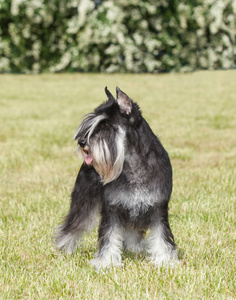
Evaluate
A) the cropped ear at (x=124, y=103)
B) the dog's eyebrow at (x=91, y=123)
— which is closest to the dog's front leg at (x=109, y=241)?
the dog's eyebrow at (x=91, y=123)

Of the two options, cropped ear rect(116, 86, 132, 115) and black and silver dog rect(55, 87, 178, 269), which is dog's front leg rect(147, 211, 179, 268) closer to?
black and silver dog rect(55, 87, 178, 269)

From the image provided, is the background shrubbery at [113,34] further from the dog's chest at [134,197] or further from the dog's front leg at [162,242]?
the dog's front leg at [162,242]

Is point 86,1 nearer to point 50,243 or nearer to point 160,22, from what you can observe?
point 160,22

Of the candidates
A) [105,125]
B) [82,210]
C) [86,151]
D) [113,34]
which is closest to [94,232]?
[82,210]

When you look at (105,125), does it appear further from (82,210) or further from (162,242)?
(162,242)

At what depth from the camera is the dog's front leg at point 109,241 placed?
11.5ft

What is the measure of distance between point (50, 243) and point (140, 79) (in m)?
15.1

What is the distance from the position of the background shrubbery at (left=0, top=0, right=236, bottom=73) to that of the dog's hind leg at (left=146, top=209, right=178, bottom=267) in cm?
1600

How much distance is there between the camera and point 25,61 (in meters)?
19.9

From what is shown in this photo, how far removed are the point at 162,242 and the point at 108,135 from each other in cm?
92

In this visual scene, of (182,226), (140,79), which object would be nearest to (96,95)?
(140,79)

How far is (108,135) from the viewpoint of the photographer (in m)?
3.39

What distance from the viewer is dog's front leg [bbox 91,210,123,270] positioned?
352 centimetres

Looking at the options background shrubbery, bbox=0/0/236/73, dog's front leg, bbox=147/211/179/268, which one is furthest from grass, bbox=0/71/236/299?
background shrubbery, bbox=0/0/236/73
